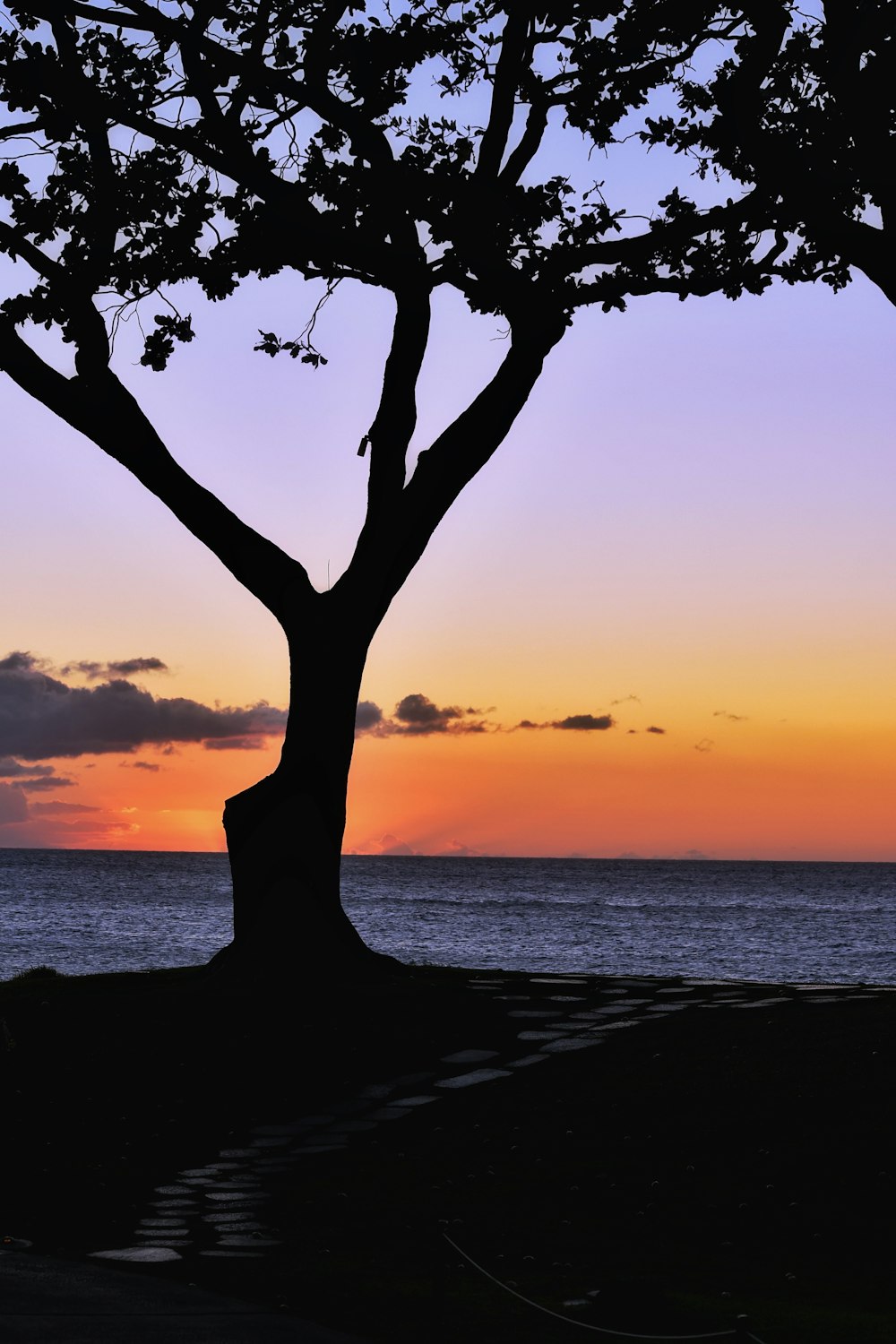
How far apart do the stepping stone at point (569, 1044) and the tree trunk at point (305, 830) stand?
11.1 feet

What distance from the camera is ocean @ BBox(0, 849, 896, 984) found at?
48812 mm

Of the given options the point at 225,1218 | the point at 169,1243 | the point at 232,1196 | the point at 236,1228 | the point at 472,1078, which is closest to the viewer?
the point at 169,1243

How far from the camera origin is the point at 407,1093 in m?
11.8

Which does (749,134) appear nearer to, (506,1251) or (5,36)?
(5,36)

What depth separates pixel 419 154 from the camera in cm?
1609

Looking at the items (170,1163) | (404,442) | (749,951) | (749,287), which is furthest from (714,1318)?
(749,951)

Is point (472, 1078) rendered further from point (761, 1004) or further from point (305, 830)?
point (305, 830)

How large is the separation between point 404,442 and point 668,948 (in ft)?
141

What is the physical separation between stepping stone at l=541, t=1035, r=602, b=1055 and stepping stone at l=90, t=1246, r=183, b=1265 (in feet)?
17.9

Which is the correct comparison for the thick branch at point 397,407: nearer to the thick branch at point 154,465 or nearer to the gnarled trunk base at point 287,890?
the thick branch at point 154,465

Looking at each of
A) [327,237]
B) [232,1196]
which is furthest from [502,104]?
[232,1196]

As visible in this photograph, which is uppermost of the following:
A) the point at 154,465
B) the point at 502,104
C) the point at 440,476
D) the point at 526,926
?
the point at 502,104

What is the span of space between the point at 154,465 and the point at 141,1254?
10360 mm

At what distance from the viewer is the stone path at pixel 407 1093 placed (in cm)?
818
